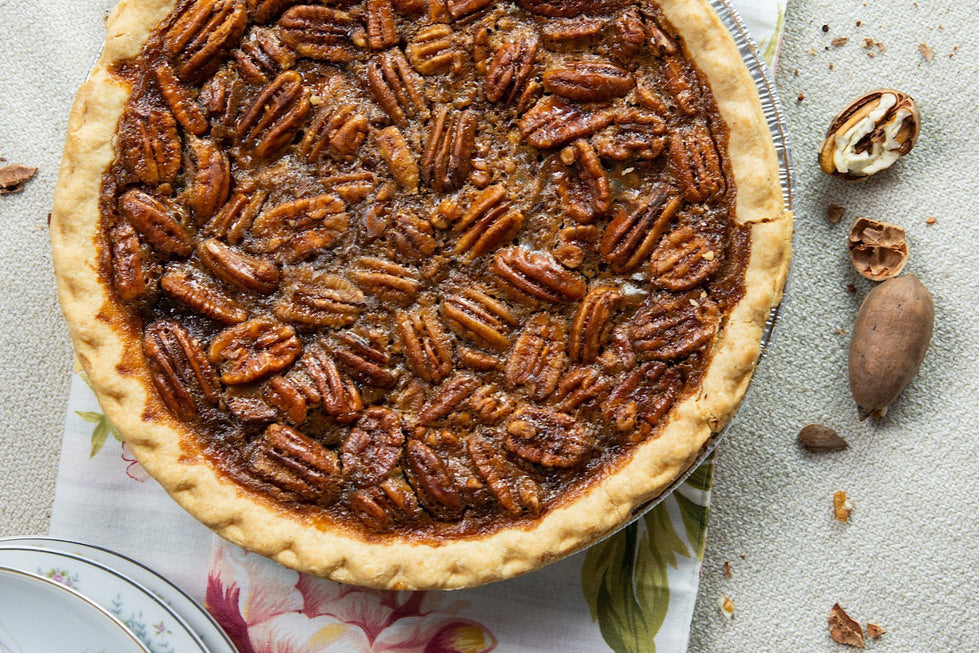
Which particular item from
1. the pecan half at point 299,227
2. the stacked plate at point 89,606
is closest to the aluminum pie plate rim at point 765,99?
the pecan half at point 299,227

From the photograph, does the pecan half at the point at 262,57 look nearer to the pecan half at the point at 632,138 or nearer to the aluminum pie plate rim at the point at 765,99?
the pecan half at the point at 632,138

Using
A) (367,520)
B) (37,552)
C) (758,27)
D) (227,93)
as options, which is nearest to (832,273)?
(758,27)

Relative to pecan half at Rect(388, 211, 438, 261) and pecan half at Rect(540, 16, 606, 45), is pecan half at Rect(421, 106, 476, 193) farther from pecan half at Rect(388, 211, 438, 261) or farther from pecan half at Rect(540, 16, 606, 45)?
pecan half at Rect(540, 16, 606, 45)

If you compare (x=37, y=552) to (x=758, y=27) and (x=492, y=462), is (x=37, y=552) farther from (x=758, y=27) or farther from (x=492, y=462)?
(x=758, y=27)

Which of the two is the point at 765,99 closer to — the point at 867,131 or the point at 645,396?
the point at 867,131

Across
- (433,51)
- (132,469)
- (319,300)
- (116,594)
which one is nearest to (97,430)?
(132,469)

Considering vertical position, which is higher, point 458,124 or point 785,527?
point 458,124

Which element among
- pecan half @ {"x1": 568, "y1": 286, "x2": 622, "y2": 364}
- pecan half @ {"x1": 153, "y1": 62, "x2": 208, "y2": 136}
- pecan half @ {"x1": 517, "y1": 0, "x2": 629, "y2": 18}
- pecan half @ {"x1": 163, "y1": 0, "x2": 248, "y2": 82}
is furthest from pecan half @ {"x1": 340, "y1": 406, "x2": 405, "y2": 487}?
pecan half @ {"x1": 517, "y1": 0, "x2": 629, "y2": 18}
